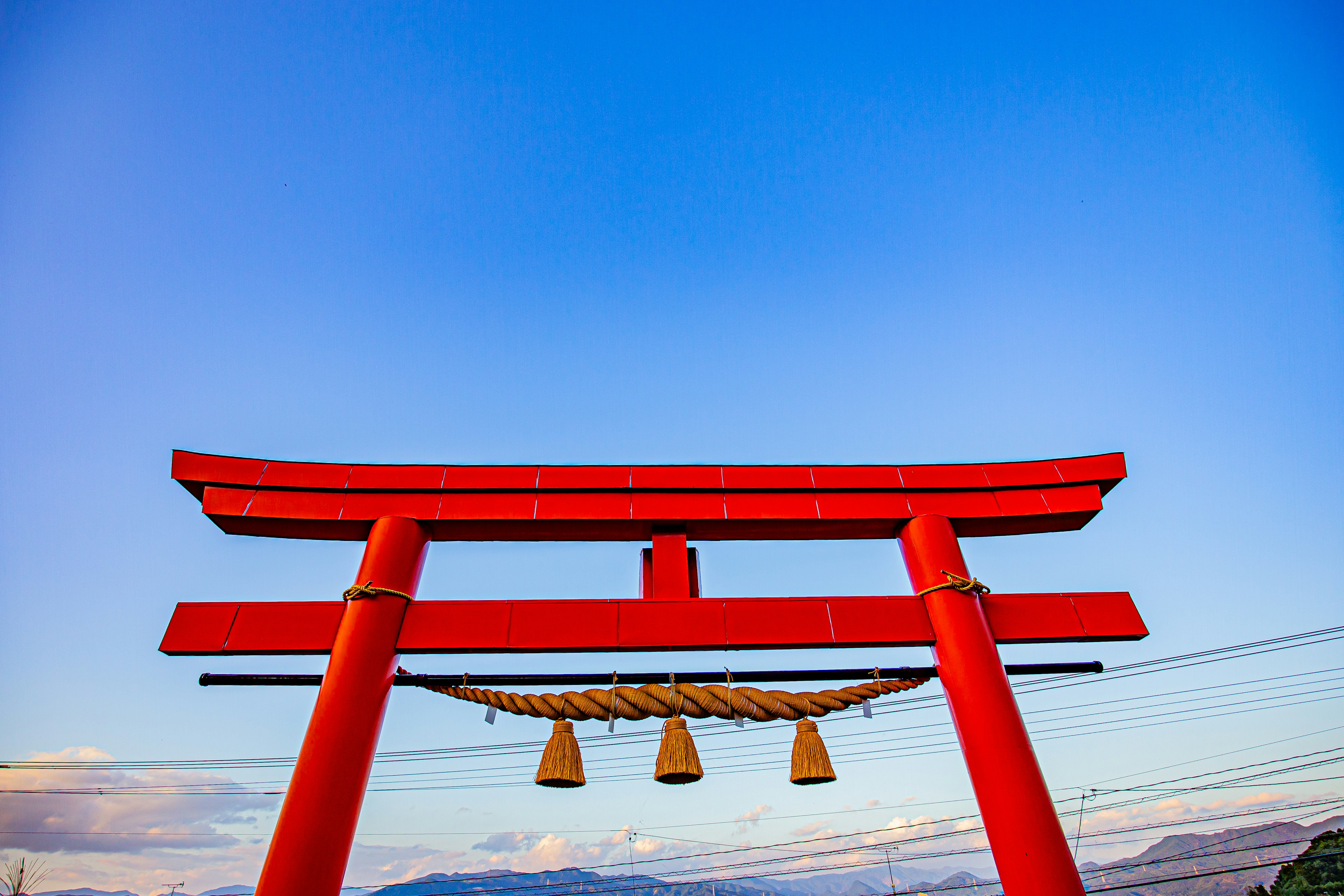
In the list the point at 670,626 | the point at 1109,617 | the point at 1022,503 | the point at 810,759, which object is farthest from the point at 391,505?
the point at 1109,617

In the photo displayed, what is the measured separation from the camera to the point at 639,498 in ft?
17.0

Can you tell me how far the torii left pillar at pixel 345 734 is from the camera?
3.46 m

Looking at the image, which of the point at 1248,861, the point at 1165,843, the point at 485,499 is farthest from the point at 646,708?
the point at 1165,843

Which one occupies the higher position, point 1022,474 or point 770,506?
point 1022,474

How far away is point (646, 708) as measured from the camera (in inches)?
162

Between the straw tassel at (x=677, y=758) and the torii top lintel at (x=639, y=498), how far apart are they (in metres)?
1.57

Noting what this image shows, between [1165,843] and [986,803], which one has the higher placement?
[1165,843]

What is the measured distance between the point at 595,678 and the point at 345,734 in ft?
4.88

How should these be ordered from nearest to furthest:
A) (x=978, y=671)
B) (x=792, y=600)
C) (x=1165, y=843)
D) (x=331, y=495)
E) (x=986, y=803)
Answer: (x=986, y=803), (x=978, y=671), (x=792, y=600), (x=331, y=495), (x=1165, y=843)

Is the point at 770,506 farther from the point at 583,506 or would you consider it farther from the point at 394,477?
the point at 394,477

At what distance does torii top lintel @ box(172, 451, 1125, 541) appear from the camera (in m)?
4.93

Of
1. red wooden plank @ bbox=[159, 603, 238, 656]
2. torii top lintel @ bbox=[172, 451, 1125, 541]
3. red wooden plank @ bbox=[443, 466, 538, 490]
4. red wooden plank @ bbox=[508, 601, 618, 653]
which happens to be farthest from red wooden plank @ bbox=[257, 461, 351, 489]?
red wooden plank @ bbox=[508, 601, 618, 653]

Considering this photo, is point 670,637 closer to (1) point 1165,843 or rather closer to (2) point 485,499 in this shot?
(2) point 485,499

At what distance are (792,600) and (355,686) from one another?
9.49 feet
